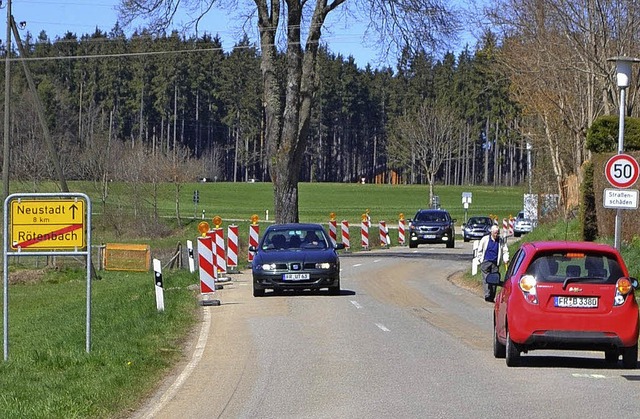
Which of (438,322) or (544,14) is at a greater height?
(544,14)

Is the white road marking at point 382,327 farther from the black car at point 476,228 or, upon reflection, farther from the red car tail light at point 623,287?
the black car at point 476,228

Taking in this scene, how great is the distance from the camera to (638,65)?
31891mm

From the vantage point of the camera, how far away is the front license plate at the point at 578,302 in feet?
42.1

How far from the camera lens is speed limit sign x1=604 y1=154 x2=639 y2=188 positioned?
1906 cm

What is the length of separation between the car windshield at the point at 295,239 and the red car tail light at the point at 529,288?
11.4 metres

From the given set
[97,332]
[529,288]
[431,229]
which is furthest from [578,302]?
[431,229]

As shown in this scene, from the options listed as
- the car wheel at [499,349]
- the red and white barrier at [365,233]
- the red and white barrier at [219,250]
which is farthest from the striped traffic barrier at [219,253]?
the red and white barrier at [365,233]

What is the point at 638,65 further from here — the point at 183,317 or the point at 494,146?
the point at 494,146

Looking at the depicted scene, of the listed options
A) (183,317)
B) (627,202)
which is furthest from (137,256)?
(627,202)

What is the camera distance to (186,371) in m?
13.2

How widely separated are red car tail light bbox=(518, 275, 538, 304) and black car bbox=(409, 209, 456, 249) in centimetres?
3748

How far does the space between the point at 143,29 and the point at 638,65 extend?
59.3 ft

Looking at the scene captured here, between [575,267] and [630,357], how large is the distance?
1.29m

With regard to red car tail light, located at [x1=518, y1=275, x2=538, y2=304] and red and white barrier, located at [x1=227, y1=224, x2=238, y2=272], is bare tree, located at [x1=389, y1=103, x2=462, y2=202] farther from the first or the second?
red car tail light, located at [x1=518, y1=275, x2=538, y2=304]
